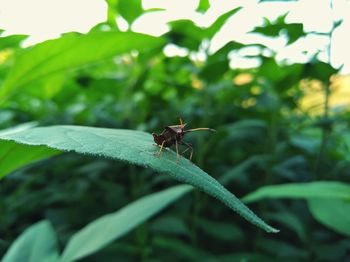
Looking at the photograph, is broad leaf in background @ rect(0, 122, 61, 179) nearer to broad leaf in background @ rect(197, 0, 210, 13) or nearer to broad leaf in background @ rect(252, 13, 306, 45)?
broad leaf in background @ rect(252, 13, 306, 45)

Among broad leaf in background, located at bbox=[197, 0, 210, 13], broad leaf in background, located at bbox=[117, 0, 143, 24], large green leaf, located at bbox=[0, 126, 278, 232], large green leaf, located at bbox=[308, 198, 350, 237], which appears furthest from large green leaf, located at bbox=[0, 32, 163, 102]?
large green leaf, located at bbox=[308, 198, 350, 237]

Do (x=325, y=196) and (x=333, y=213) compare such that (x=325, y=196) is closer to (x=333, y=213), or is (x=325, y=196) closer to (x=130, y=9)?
(x=333, y=213)

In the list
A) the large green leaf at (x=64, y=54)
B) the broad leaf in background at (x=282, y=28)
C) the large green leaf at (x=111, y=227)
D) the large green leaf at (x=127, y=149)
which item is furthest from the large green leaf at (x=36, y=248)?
the broad leaf in background at (x=282, y=28)

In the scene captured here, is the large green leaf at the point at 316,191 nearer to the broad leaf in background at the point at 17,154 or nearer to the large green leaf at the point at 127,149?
the large green leaf at the point at 127,149

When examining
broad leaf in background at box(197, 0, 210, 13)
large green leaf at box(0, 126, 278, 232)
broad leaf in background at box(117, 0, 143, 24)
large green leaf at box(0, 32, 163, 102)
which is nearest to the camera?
large green leaf at box(0, 126, 278, 232)

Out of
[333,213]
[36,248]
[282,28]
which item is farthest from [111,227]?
[282,28]

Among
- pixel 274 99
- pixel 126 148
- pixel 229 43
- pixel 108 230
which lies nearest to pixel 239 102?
pixel 274 99

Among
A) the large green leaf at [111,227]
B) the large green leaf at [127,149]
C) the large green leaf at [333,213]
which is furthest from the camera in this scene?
the large green leaf at [333,213]
